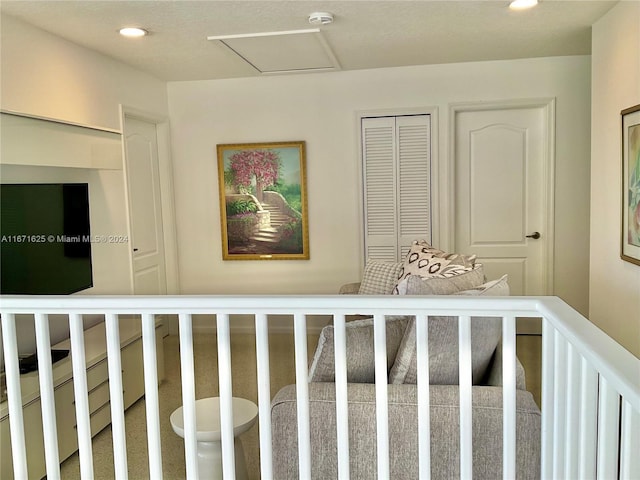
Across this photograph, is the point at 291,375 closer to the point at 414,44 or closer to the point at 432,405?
the point at 432,405

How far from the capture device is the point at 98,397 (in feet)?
10.4

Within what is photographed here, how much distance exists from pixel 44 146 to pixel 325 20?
5.60ft

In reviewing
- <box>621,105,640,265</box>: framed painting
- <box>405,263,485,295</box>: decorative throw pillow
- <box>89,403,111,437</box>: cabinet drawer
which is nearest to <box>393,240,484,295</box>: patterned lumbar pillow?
<box>405,263,485,295</box>: decorative throw pillow

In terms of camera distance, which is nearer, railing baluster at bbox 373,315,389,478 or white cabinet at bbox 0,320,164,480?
railing baluster at bbox 373,315,389,478

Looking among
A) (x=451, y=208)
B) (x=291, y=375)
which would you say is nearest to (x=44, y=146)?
Answer: (x=291, y=375)

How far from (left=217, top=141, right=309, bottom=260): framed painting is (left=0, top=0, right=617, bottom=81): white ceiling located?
84cm

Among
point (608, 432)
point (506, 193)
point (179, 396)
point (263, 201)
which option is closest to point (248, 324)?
point (263, 201)

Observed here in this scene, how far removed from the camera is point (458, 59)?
445 centimetres

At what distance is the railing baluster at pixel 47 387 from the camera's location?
68.9 inches

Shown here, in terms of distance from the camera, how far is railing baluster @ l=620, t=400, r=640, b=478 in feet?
3.22

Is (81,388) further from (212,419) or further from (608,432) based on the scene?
(608,432)

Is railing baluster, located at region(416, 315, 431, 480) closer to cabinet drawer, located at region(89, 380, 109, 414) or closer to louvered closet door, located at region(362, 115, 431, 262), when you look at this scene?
cabinet drawer, located at region(89, 380, 109, 414)

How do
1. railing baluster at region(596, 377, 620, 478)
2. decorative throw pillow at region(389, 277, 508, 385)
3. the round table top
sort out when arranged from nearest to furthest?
railing baluster at region(596, 377, 620, 478), decorative throw pillow at region(389, 277, 508, 385), the round table top

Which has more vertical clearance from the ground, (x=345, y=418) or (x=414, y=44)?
(x=414, y=44)
